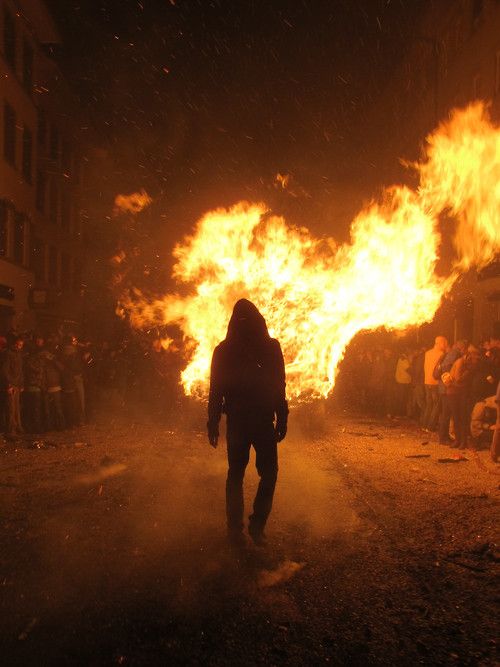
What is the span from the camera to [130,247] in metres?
29.7

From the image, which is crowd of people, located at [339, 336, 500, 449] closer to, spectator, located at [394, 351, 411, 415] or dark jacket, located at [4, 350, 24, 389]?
spectator, located at [394, 351, 411, 415]

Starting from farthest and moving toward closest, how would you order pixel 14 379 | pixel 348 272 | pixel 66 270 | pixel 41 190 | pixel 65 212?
pixel 66 270 → pixel 65 212 → pixel 41 190 → pixel 348 272 → pixel 14 379

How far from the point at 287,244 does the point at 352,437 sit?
4.72 metres

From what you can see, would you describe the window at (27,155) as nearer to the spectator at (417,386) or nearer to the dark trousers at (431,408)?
the spectator at (417,386)

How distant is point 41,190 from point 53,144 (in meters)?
3.09

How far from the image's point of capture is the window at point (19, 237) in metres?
23.1

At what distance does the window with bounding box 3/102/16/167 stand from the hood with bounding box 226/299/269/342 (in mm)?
20059

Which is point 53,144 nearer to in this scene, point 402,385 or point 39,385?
point 39,385

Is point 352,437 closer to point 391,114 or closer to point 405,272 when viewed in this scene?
point 405,272

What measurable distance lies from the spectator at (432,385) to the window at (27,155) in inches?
784

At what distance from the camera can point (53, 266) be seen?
3061 cm

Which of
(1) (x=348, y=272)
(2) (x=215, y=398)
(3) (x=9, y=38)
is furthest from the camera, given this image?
(3) (x=9, y=38)

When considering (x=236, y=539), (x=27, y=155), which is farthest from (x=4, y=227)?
(x=236, y=539)

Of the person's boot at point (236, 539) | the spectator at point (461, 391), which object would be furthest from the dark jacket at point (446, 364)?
the person's boot at point (236, 539)
